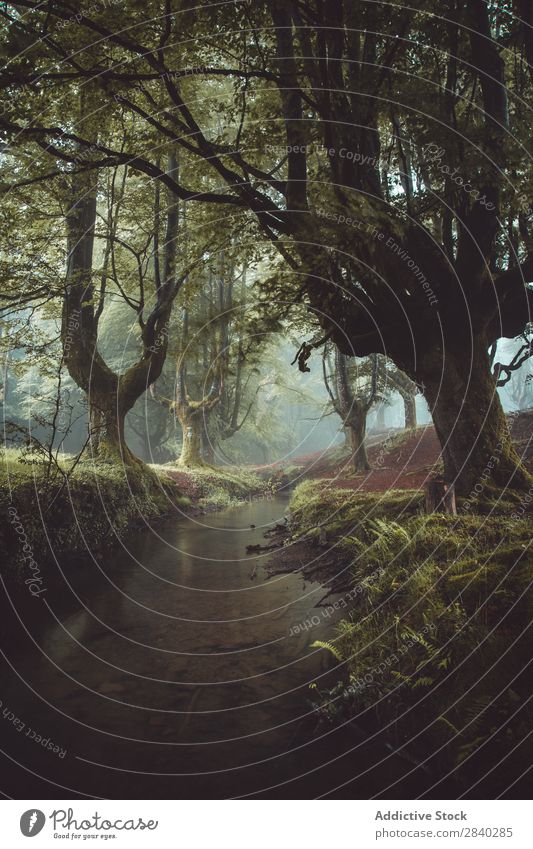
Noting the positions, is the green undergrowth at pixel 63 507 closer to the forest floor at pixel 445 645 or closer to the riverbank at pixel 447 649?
the forest floor at pixel 445 645

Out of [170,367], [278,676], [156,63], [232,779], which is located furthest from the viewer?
[170,367]

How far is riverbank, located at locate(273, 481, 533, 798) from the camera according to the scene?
308 cm

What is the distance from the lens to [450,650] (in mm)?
3908

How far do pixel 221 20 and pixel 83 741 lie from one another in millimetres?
9532

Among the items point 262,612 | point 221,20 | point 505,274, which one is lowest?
point 262,612

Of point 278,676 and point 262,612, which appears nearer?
point 278,676

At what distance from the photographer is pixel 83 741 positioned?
149 inches

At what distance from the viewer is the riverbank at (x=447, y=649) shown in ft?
10.1

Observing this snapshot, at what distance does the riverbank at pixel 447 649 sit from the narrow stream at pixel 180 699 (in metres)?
0.31

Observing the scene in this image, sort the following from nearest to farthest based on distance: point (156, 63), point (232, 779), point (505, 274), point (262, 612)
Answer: point (232, 779) < point (156, 63) < point (262, 612) < point (505, 274)

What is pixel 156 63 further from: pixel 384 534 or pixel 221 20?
pixel 384 534

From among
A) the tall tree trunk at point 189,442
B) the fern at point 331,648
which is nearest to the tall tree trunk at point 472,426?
the fern at point 331,648

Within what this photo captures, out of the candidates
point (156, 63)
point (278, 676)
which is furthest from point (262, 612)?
point (156, 63)
